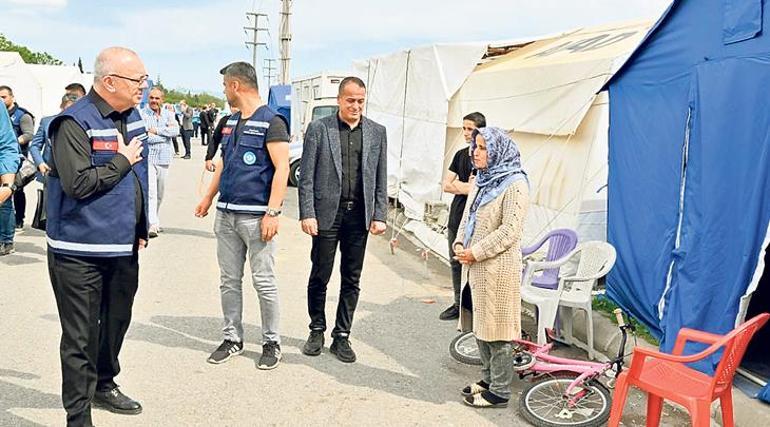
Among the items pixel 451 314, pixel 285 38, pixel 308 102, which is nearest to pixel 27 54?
pixel 285 38

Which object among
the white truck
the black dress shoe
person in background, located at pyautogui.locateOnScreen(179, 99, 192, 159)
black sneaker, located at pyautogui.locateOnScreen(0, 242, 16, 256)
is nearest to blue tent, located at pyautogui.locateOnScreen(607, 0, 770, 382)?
the black dress shoe

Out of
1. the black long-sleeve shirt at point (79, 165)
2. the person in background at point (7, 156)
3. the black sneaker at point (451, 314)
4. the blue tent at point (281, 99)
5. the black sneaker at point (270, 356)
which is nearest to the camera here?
the black long-sleeve shirt at point (79, 165)

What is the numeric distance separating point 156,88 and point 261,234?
5.18 metres

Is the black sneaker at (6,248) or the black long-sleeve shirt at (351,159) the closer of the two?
the black long-sleeve shirt at (351,159)

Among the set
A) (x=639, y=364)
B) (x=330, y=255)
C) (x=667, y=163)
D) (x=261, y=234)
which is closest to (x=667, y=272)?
(x=667, y=163)

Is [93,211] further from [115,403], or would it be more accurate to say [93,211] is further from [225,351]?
[225,351]

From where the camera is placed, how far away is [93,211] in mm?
3453

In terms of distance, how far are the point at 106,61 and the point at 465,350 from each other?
121 inches

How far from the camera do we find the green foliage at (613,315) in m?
5.41

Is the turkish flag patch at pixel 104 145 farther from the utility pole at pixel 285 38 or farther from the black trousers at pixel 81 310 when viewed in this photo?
the utility pole at pixel 285 38

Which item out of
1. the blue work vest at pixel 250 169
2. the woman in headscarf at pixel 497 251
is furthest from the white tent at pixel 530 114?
the blue work vest at pixel 250 169

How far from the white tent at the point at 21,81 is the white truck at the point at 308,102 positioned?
27.2 feet

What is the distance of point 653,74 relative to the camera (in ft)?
17.6

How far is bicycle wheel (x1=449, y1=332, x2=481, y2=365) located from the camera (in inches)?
200
